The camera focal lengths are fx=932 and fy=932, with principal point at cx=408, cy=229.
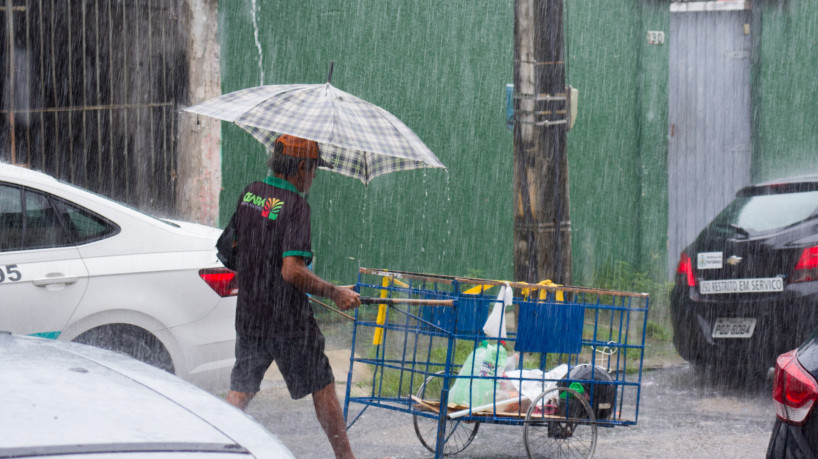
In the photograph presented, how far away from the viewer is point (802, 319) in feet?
22.7

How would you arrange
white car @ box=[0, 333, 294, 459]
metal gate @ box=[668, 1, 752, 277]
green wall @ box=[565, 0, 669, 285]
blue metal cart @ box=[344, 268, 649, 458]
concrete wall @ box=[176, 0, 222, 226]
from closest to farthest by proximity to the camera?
white car @ box=[0, 333, 294, 459] < blue metal cart @ box=[344, 268, 649, 458] < concrete wall @ box=[176, 0, 222, 226] < green wall @ box=[565, 0, 669, 285] < metal gate @ box=[668, 1, 752, 277]

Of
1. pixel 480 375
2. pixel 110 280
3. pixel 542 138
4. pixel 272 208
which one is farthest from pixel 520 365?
pixel 110 280

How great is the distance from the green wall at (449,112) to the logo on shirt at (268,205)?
5.29m

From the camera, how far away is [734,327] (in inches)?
285

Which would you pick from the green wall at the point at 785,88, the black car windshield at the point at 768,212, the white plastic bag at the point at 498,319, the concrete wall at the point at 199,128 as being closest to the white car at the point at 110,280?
the white plastic bag at the point at 498,319

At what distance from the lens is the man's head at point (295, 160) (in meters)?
4.60

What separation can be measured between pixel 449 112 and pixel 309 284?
19.9 ft

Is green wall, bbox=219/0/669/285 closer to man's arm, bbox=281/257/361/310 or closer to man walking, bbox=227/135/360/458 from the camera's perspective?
man walking, bbox=227/135/360/458

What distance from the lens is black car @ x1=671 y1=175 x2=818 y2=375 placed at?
6973mm

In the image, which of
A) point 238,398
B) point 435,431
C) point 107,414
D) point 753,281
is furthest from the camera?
point 753,281

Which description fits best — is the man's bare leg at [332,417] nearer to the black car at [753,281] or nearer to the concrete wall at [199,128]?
the black car at [753,281]

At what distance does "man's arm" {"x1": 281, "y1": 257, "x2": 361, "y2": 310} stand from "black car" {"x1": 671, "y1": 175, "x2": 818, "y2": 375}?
3.96 metres

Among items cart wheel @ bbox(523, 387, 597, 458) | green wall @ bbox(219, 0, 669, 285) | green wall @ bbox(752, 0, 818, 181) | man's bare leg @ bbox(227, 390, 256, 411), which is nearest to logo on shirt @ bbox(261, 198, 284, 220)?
man's bare leg @ bbox(227, 390, 256, 411)

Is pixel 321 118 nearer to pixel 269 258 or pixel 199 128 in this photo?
pixel 269 258
